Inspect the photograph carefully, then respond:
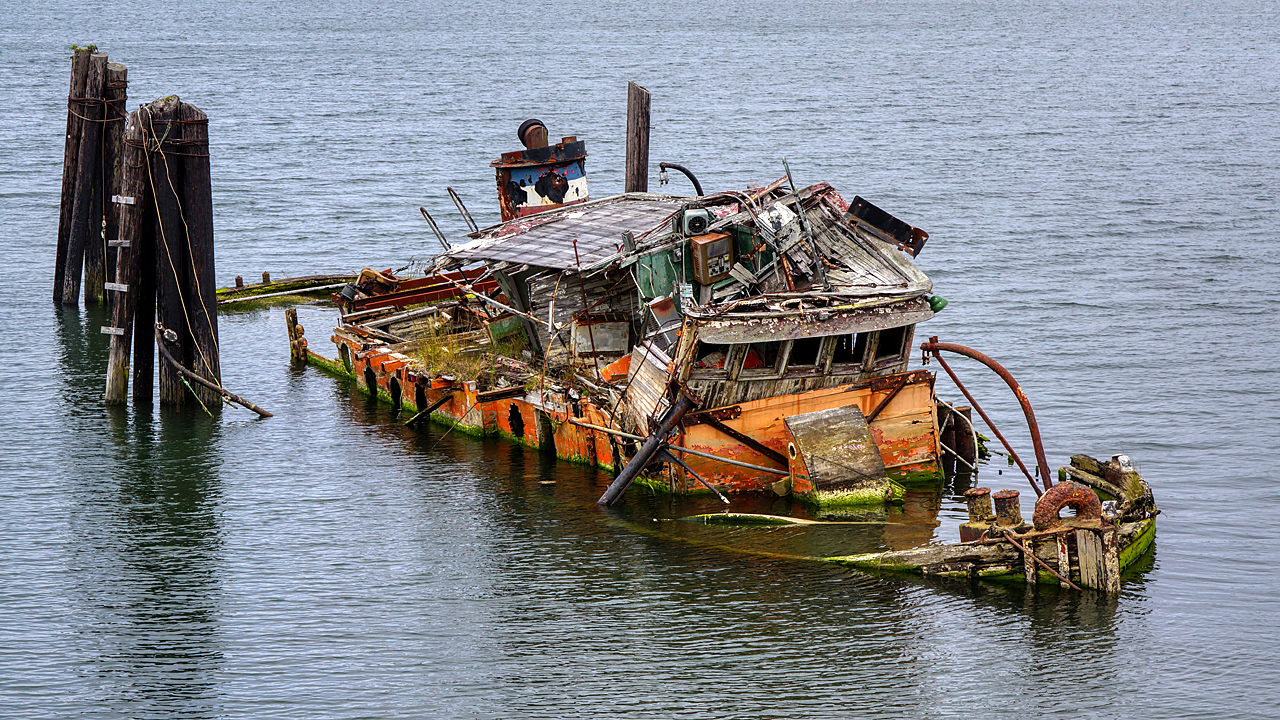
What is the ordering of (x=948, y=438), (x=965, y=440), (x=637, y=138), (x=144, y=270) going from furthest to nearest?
(x=637, y=138)
(x=144, y=270)
(x=948, y=438)
(x=965, y=440)

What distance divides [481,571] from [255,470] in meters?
6.85

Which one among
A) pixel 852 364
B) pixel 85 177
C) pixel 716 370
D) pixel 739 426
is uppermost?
pixel 85 177

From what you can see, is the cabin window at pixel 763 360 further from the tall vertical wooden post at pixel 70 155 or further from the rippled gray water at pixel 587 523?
the tall vertical wooden post at pixel 70 155

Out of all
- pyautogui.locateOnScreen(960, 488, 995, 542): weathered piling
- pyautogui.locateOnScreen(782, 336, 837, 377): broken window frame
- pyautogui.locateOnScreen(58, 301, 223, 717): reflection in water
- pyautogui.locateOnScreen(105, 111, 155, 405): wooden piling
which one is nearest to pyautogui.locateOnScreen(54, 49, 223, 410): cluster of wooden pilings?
pyautogui.locateOnScreen(105, 111, 155, 405): wooden piling

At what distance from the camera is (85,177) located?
34438 millimetres

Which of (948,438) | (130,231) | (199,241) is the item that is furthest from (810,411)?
(130,231)

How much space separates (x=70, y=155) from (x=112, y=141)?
2760mm

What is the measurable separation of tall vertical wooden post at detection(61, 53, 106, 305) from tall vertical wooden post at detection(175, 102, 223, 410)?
19.8ft

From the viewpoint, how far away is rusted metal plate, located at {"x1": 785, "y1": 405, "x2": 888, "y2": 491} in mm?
22375

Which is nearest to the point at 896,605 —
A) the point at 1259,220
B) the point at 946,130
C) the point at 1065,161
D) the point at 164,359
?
the point at 164,359

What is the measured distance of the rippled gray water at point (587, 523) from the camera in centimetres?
1802

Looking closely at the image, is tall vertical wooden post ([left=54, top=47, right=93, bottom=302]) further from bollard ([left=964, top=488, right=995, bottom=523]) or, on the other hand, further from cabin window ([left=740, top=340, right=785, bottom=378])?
bollard ([left=964, top=488, right=995, bottom=523])

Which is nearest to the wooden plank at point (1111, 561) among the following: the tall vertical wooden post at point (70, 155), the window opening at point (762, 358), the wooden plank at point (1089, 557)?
the wooden plank at point (1089, 557)

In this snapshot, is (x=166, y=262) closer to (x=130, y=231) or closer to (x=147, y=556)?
(x=130, y=231)
